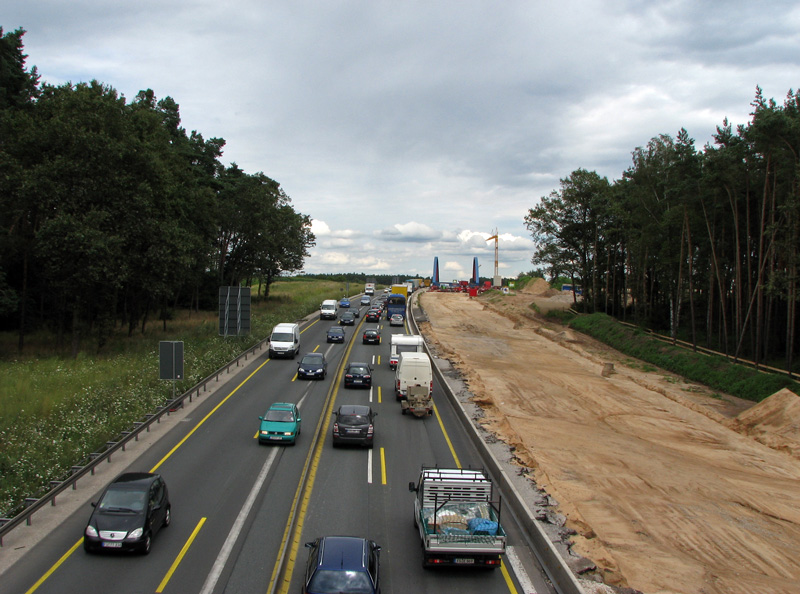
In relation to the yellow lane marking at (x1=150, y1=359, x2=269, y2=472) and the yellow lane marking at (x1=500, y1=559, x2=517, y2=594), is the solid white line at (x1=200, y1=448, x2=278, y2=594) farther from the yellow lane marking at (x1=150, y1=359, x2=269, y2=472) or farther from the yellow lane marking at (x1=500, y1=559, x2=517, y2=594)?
the yellow lane marking at (x1=500, y1=559, x2=517, y2=594)

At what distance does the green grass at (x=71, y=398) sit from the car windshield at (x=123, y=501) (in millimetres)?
3753

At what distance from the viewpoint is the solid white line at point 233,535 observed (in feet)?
38.4

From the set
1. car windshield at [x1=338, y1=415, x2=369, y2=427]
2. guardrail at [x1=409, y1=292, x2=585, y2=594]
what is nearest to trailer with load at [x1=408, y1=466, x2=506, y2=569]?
guardrail at [x1=409, y1=292, x2=585, y2=594]

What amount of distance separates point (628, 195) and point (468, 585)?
191 feet

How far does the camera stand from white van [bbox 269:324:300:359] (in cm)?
4178

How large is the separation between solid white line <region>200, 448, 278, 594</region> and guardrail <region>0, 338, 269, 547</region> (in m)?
5.06

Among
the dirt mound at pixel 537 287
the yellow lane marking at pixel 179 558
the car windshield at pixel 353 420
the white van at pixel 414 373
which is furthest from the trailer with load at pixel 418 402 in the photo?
the dirt mound at pixel 537 287

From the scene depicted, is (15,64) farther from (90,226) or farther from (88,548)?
(88,548)

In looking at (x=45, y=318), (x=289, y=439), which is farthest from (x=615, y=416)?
(x=45, y=318)

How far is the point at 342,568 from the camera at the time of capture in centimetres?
1026

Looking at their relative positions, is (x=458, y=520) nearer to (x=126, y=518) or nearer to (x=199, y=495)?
(x=126, y=518)

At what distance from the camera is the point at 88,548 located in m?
12.5

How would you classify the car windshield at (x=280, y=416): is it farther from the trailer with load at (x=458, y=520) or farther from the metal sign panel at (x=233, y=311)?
the metal sign panel at (x=233, y=311)

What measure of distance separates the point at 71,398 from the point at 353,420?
13.4m
